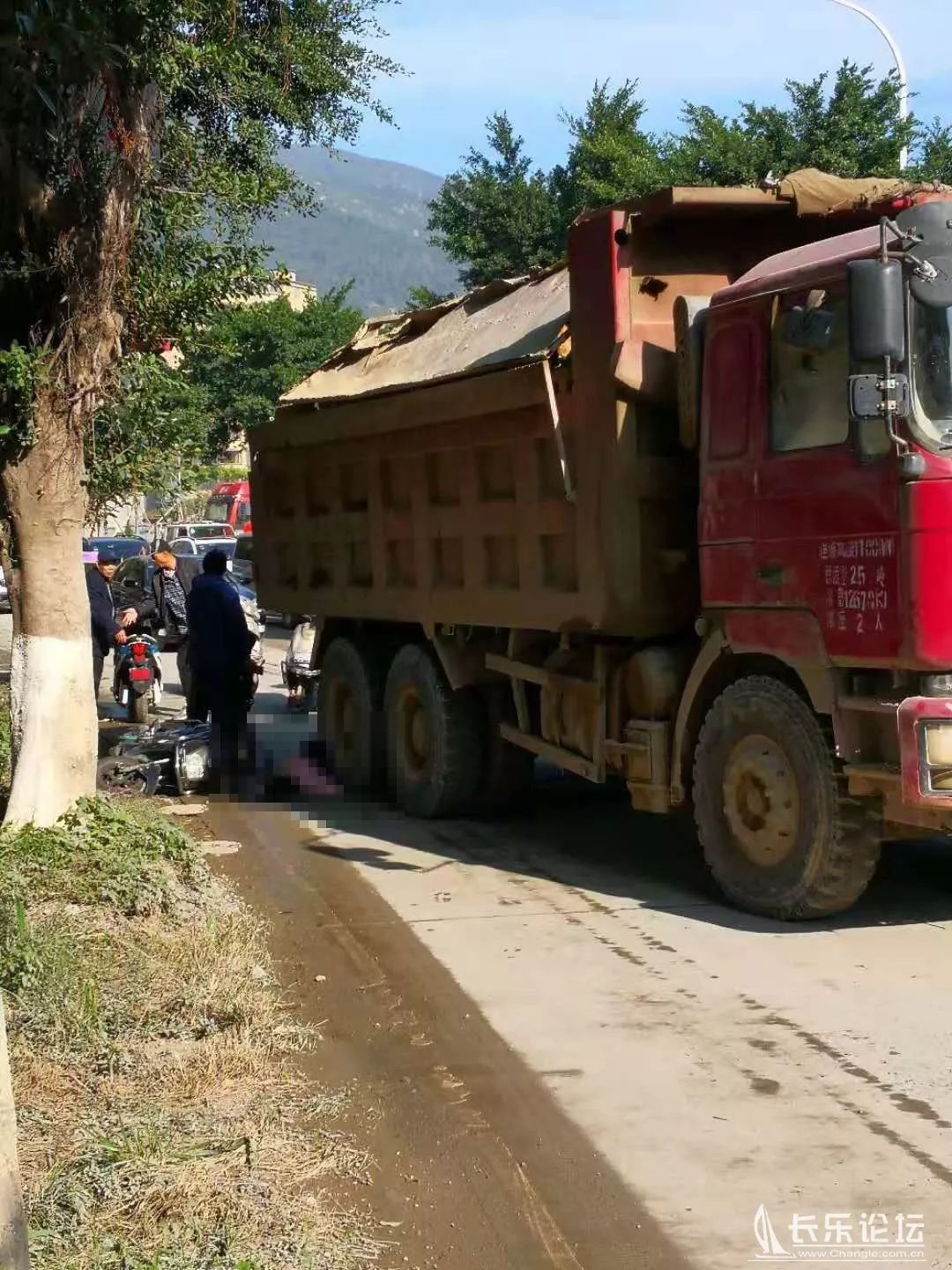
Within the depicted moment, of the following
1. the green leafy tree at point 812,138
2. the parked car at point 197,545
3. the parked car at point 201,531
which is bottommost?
the parked car at point 197,545

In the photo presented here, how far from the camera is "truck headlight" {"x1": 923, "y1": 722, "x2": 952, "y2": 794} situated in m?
6.06

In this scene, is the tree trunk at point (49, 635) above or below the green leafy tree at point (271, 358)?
below

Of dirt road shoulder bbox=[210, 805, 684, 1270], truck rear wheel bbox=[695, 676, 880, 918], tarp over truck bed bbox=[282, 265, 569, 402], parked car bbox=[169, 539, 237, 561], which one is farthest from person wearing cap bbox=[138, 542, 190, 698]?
parked car bbox=[169, 539, 237, 561]

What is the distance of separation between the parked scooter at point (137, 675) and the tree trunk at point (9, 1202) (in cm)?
1135

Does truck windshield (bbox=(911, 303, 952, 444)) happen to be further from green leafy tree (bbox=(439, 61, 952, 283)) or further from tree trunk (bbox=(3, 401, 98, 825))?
green leafy tree (bbox=(439, 61, 952, 283))

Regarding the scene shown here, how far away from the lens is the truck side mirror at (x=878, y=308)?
19.6 feet

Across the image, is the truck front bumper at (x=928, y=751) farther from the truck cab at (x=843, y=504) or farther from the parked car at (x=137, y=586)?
the parked car at (x=137, y=586)

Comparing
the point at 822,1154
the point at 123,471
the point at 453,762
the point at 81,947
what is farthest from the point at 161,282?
the point at 822,1154

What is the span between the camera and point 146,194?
9.13 m

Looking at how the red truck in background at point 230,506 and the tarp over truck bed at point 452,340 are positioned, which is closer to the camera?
the tarp over truck bed at point 452,340

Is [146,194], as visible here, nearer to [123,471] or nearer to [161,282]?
[161,282]

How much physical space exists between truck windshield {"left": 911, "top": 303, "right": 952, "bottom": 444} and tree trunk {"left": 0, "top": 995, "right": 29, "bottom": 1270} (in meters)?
4.37

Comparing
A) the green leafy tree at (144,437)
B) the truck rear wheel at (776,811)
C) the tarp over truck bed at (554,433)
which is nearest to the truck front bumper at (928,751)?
the truck rear wheel at (776,811)

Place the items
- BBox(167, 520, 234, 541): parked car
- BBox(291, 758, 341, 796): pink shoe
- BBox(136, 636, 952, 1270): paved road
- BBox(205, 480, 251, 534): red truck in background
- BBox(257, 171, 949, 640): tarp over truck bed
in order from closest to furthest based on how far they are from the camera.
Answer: BBox(136, 636, 952, 1270): paved road → BBox(257, 171, 949, 640): tarp over truck bed → BBox(291, 758, 341, 796): pink shoe → BBox(167, 520, 234, 541): parked car → BBox(205, 480, 251, 534): red truck in background
